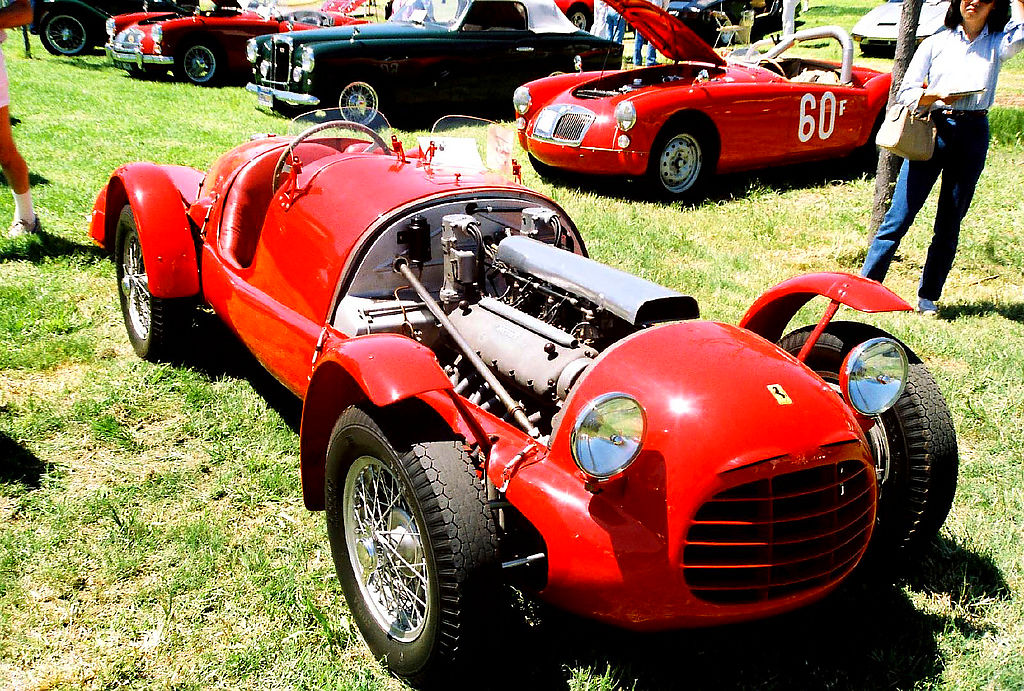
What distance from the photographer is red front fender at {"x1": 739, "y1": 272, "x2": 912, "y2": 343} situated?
282cm

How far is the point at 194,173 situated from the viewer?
5.05 meters

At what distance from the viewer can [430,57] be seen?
423 inches

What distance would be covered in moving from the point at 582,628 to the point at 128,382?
2.76 metres

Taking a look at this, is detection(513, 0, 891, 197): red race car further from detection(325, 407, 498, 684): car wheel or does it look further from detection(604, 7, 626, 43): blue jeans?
detection(604, 7, 626, 43): blue jeans

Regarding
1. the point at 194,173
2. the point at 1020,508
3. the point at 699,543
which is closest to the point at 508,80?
the point at 194,173

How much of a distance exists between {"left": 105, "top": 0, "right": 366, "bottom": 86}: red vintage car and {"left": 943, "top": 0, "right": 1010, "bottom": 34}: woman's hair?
1001 cm

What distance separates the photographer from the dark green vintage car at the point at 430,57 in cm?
1039

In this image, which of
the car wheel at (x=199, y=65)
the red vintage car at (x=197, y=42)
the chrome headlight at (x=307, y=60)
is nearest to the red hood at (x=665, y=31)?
the chrome headlight at (x=307, y=60)

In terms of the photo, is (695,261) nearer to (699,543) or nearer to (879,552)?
(879,552)

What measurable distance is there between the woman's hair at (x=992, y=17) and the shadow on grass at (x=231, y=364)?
442 cm

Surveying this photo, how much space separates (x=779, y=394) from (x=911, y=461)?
742 mm

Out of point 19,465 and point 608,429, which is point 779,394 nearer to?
point 608,429

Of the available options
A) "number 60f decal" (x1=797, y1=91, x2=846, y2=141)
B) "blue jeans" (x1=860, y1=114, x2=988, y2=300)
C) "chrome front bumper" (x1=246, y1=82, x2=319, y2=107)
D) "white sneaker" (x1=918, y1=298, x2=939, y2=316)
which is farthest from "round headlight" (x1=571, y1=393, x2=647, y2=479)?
"chrome front bumper" (x1=246, y1=82, x2=319, y2=107)

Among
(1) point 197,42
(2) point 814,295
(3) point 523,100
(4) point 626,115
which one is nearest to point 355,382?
(2) point 814,295
